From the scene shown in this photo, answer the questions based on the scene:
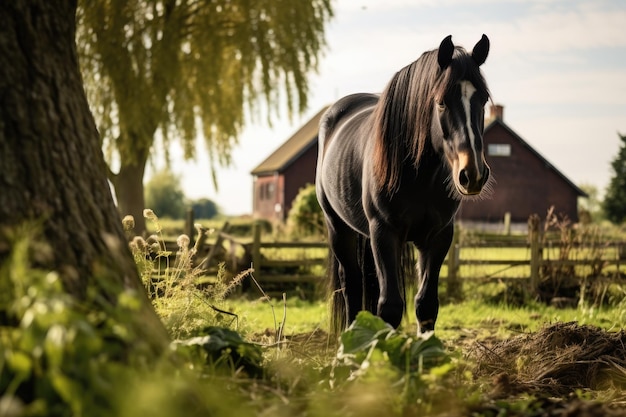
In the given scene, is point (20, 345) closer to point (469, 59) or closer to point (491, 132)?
point (469, 59)

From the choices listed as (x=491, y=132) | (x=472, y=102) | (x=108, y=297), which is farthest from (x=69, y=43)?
(x=491, y=132)

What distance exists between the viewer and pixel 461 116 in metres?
4.33

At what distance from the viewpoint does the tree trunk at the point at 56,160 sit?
8.69 feet

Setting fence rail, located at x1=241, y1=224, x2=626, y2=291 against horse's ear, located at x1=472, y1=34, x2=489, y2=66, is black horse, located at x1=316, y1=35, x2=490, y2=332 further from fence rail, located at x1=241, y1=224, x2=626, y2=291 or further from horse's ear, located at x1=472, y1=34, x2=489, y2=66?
fence rail, located at x1=241, y1=224, x2=626, y2=291

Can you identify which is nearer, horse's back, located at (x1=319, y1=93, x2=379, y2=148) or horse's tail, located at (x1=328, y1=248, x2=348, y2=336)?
horse's tail, located at (x1=328, y1=248, x2=348, y2=336)

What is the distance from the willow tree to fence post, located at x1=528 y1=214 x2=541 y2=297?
936cm

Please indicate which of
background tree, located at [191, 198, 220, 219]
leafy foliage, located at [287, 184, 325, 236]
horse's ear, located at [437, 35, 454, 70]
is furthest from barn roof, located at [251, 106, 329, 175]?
background tree, located at [191, 198, 220, 219]

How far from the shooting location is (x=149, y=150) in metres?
21.1

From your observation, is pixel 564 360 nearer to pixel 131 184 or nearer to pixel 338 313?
pixel 338 313

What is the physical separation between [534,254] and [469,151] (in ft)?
31.0

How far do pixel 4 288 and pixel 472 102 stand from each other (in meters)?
2.86

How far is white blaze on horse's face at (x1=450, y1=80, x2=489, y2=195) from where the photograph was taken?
4.16 metres

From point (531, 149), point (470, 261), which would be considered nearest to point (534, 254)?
point (470, 261)

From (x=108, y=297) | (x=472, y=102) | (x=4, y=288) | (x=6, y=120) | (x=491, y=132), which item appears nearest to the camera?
(x=4, y=288)
